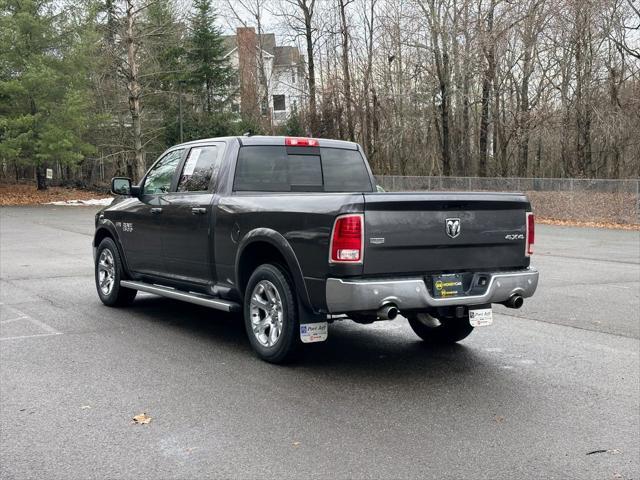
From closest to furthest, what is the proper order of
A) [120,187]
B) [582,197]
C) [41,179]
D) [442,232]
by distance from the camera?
[442,232]
[120,187]
[582,197]
[41,179]

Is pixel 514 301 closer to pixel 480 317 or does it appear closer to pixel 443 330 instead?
pixel 480 317

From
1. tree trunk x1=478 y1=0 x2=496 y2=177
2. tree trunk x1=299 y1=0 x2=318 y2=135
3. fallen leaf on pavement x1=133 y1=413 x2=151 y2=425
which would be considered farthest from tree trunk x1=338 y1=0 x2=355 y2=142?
fallen leaf on pavement x1=133 y1=413 x2=151 y2=425

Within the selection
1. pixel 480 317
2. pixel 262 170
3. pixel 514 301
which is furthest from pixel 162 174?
pixel 514 301

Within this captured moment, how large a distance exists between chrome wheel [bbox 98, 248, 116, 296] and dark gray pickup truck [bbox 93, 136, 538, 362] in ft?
2.66

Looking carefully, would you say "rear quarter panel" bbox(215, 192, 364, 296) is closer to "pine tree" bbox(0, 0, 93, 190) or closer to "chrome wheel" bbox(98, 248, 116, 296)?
"chrome wheel" bbox(98, 248, 116, 296)

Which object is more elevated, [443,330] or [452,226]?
[452,226]

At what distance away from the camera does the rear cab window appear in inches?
283

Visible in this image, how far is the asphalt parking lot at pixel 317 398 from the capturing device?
4.16 meters

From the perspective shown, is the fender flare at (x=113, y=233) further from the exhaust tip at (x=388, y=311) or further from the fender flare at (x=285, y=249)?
the exhaust tip at (x=388, y=311)

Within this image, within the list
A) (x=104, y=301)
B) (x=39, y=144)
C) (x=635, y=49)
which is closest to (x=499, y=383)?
(x=104, y=301)

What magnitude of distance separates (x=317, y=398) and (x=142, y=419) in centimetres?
130

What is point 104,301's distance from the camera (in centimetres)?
914

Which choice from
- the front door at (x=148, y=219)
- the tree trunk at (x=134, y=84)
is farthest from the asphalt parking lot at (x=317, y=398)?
the tree trunk at (x=134, y=84)

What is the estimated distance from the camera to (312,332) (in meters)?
5.88
